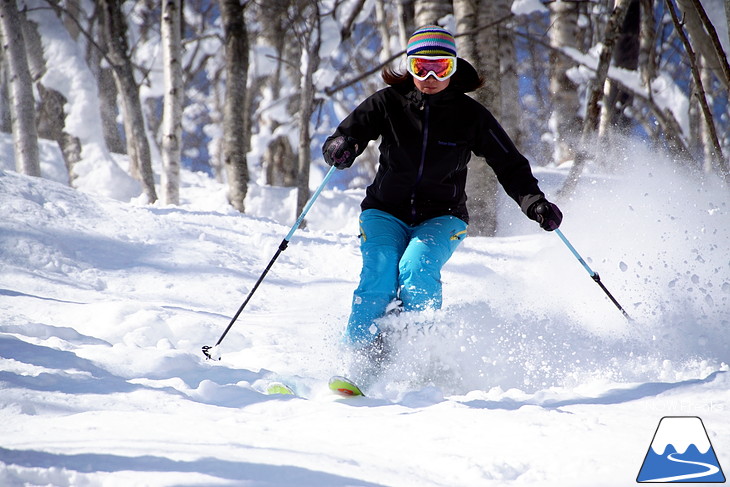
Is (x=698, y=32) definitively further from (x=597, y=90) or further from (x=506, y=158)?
(x=506, y=158)

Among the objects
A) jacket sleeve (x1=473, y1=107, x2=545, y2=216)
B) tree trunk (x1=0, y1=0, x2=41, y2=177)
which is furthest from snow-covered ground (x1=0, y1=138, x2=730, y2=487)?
tree trunk (x1=0, y1=0, x2=41, y2=177)

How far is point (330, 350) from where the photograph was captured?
11.9 ft

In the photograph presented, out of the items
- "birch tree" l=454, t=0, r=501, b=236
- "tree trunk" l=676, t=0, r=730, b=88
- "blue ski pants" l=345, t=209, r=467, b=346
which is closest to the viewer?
"blue ski pants" l=345, t=209, r=467, b=346

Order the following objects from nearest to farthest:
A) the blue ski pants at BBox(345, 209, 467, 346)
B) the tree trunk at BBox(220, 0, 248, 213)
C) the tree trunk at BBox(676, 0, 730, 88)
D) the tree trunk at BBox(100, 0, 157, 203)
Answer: the blue ski pants at BBox(345, 209, 467, 346) → the tree trunk at BBox(676, 0, 730, 88) → the tree trunk at BBox(220, 0, 248, 213) → the tree trunk at BBox(100, 0, 157, 203)

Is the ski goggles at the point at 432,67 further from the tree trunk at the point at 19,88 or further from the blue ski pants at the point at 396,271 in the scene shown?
the tree trunk at the point at 19,88

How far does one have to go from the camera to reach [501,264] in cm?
583

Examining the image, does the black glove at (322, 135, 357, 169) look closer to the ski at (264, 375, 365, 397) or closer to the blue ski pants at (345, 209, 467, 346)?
the blue ski pants at (345, 209, 467, 346)

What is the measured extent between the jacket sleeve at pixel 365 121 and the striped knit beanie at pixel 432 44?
1.05 ft

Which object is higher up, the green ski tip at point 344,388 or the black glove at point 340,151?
the black glove at point 340,151

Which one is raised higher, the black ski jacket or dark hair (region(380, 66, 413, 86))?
dark hair (region(380, 66, 413, 86))

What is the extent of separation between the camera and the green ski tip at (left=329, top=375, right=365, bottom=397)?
272 cm

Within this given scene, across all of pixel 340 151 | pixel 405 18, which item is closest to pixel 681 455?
pixel 340 151

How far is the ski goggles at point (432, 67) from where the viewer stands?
131 inches

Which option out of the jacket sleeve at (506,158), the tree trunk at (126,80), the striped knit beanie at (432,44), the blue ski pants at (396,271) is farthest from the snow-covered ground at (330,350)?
the tree trunk at (126,80)
